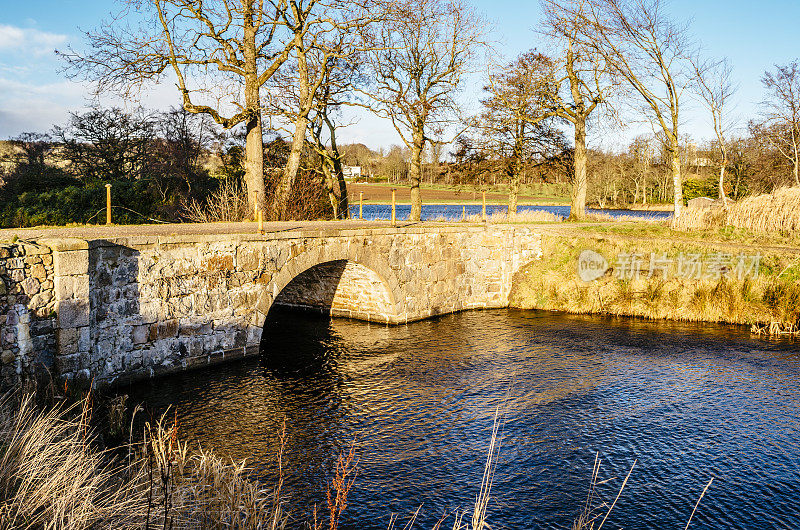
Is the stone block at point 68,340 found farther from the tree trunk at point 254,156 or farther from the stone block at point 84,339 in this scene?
the tree trunk at point 254,156

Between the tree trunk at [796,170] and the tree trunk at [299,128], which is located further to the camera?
the tree trunk at [796,170]

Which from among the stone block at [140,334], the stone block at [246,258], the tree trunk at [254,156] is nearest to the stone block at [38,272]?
the stone block at [140,334]

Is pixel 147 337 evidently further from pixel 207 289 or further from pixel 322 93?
pixel 322 93

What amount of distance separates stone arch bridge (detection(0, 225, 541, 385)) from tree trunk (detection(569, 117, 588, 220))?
8984mm

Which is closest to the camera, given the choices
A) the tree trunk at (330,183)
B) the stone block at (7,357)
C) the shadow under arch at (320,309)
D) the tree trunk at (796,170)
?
the stone block at (7,357)

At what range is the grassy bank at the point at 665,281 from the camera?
15641 mm

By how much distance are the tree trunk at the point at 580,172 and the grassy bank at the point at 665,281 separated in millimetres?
5900

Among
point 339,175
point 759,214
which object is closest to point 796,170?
point 759,214

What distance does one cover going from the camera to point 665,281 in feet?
56.4

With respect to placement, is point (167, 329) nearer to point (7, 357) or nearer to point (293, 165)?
point (7, 357)

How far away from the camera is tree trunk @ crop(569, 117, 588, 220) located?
84.7 feet

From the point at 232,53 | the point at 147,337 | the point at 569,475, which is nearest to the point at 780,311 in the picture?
the point at 569,475

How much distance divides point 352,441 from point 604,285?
11936 millimetres

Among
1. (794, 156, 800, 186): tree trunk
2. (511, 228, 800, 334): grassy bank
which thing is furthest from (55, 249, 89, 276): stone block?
(794, 156, 800, 186): tree trunk
